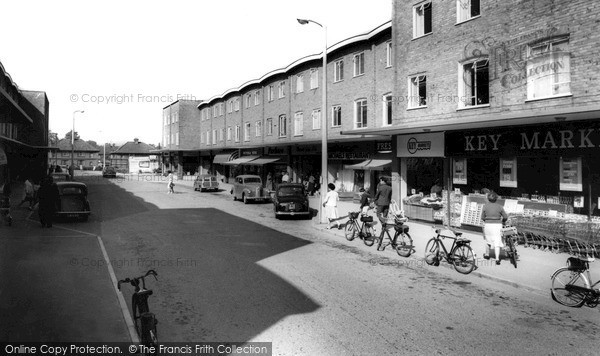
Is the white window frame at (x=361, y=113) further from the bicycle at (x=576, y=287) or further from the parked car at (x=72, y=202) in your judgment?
the bicycle at (x=576, y=287)

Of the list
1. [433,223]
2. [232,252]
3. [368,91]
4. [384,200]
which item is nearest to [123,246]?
[232,252]

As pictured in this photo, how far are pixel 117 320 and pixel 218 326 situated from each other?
4.80 ft

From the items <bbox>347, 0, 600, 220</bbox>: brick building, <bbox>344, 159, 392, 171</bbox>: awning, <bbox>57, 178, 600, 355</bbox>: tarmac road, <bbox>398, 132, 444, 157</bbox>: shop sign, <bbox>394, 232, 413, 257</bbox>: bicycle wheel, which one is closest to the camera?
<bbox>57, 178, 600, 355</bbox>: tarmac road

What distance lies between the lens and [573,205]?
39.1 ft

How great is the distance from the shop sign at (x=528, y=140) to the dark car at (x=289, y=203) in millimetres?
6511

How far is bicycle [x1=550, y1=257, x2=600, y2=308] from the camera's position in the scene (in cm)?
704

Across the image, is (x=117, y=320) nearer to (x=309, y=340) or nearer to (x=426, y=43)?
(x=309, y=340)

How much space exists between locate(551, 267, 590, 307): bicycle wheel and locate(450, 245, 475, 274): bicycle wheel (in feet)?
6.07

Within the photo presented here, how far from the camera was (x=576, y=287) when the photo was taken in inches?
280

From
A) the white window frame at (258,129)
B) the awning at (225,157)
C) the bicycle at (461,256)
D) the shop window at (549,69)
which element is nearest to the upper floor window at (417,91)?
the shop window at (549,69)

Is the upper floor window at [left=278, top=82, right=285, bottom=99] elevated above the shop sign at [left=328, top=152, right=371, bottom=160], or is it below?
above

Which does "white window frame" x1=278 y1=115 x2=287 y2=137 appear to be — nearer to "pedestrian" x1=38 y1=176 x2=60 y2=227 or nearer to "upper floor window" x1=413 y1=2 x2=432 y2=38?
"upper floor window" x1=413 y1=2 x2=432 y2=38

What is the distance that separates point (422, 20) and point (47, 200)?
15.5m

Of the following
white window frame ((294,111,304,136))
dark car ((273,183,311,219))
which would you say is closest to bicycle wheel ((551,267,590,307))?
dark car ((273,183,311,219))
